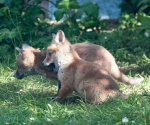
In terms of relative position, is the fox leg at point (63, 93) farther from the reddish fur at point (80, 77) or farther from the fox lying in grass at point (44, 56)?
the fox lying in grass at point (44, 56)

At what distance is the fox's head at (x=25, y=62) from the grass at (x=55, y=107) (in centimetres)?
29

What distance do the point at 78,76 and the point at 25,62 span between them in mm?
1088

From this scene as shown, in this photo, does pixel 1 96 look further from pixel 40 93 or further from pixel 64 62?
pixel 64 62

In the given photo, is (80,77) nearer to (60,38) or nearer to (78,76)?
(78,76)

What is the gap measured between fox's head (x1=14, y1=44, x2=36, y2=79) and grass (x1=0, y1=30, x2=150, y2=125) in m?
0.29

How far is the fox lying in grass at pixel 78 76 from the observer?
21.6 feet

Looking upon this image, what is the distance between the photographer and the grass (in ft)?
18.7

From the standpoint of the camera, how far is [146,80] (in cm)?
798

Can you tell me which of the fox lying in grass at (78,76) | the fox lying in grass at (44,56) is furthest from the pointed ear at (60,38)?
the fox lying in grass at (44,56)

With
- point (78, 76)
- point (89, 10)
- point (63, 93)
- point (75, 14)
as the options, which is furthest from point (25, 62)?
point (75, 14)

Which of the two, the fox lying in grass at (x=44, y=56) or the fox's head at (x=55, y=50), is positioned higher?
the fox's head at (x=55, y=50)

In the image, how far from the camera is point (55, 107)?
6461 mm

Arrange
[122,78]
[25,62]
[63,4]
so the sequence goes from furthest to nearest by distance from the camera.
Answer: [63,4]
[122,78]
[25,62]

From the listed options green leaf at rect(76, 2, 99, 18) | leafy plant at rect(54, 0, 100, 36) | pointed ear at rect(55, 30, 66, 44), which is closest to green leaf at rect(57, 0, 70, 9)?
leafy plant at rect(54, 0, 100, 36)
